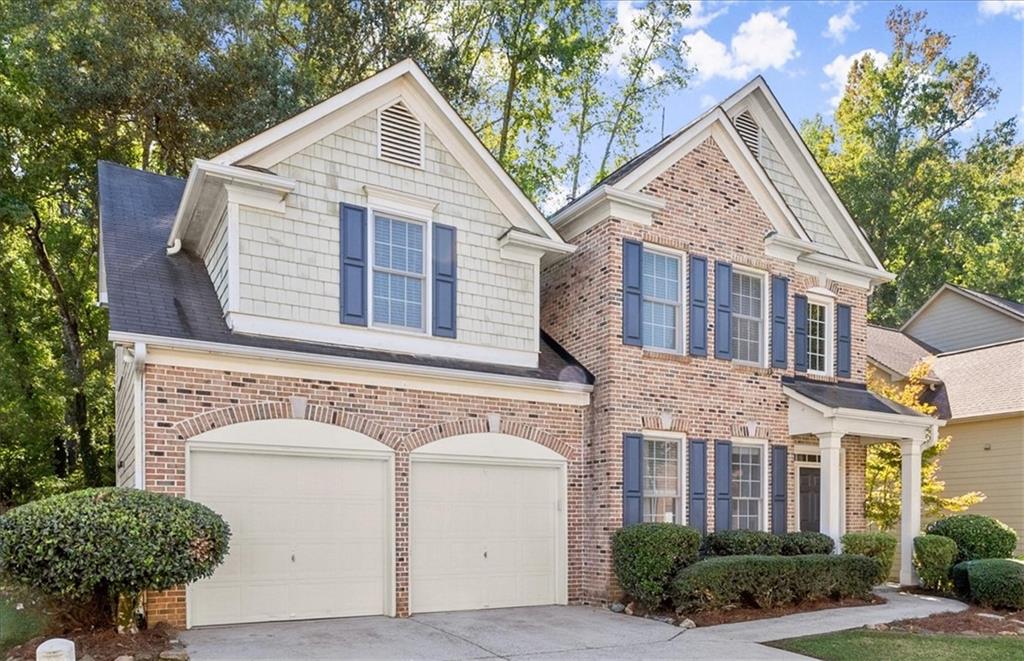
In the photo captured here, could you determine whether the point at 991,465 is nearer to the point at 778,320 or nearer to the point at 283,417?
the point at 778,320

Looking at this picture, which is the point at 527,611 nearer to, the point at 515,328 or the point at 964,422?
the point at 515,328

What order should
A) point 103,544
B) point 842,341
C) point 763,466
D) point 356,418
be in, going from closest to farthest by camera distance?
point 103,544 → point 356,418 → point 763,466 → point 842,341

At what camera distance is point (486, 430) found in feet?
37.9

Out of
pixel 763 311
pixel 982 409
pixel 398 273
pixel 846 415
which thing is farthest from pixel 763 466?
pixel 982 409

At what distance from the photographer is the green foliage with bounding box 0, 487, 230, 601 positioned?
7254mm

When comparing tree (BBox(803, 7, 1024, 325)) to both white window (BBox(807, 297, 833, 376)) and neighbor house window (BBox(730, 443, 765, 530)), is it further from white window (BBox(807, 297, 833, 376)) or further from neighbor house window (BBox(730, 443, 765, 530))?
neighbor house window (BBox(730, 443, 765, 530))

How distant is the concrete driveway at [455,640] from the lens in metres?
8.14

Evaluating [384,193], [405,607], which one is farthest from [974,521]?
[384,193]

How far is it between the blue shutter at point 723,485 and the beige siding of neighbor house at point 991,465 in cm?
986

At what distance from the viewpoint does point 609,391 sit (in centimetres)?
1234

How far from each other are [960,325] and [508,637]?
911 inches

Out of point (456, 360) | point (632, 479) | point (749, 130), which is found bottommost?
point (632, 479)

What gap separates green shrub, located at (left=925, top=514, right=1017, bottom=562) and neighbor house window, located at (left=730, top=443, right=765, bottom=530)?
380 centimetres

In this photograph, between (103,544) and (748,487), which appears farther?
(748,487)
